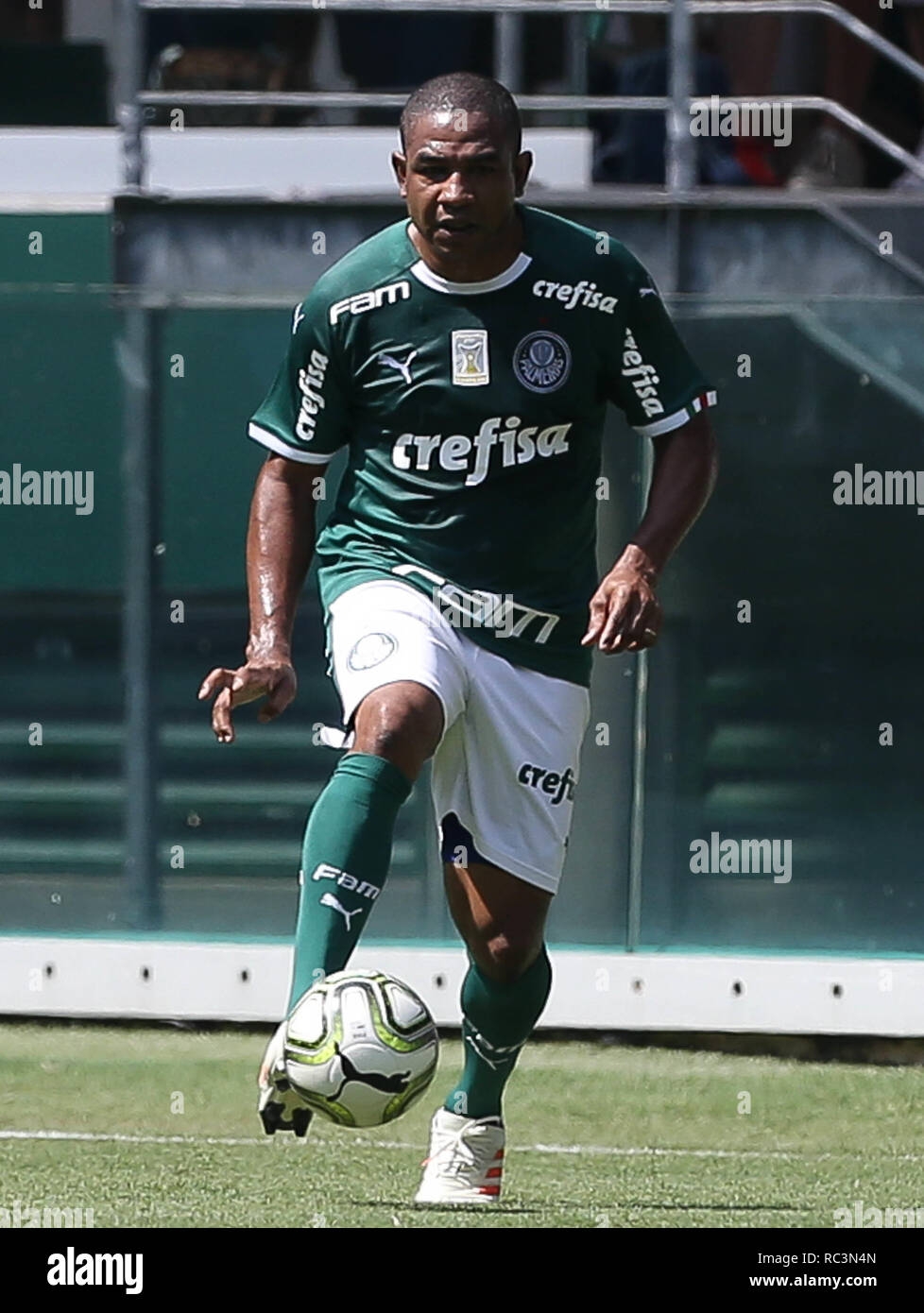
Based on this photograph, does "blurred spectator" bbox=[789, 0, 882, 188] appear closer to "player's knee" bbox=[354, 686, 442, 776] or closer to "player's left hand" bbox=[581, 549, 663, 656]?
"player's left hand" bbox=[581, 549, 663, 656]

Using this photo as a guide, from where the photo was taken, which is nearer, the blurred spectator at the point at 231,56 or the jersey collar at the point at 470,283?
the jersey collar at the point at 470,283

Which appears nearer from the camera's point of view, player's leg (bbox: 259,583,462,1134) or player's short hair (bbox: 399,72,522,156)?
player's leg (bbox: 259,583,462,1134)

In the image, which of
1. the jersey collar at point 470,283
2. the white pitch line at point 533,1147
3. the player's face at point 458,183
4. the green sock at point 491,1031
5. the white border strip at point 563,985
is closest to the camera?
the player's face at point 458,183

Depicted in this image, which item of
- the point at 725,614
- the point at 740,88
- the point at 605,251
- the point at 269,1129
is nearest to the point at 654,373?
the point at 605,251

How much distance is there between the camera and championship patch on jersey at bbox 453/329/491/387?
5297 mm

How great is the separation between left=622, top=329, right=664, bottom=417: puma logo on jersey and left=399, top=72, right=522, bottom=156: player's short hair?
0.51m

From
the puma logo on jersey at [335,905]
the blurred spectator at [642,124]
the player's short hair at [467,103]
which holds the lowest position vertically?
the puma logo on jersey at [335,905]

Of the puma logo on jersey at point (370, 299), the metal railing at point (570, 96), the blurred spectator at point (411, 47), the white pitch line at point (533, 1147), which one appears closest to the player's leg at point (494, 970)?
the puma logo on jersey at point (370, 299)

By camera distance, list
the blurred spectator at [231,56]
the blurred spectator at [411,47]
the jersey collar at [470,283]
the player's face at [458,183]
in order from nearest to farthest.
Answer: the player's face at [458,183] < the jersey collar at [470,283] < the blurred spectator at [231,56] < the blurred spectator at [411,47]

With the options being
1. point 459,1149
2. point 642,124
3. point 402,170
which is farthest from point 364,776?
point 642,124

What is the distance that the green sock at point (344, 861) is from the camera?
15.6 ft

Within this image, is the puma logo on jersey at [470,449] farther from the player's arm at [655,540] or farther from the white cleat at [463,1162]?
the white cleat at [463,1162]

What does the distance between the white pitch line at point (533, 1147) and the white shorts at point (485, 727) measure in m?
1.61

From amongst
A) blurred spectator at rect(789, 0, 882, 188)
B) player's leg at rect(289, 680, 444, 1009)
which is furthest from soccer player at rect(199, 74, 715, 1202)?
blurred spectator at rect(789, 0, 882, 188)
